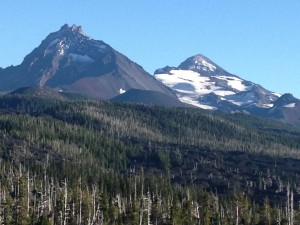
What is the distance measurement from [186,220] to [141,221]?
32.8 ft

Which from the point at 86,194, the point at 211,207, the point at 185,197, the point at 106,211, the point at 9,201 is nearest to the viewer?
the point at 9,201

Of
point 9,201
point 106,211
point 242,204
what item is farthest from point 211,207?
point 9,201

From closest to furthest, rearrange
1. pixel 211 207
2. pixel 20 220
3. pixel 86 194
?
1. pixel 20 220
2. pixel 86 194
3. pixel 211 207

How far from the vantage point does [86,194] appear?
542 ft

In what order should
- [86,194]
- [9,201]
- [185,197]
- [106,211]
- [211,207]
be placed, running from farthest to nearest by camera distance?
[185,197], [211,207], [86,194], [106,211], [9,201]

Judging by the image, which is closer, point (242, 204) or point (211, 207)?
point (242, 204)

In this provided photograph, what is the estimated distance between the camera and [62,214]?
150 m

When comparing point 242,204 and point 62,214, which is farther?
point 242,204

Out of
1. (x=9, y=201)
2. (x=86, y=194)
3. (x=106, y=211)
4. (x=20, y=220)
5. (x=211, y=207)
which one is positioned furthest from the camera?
(x=211, y=207)

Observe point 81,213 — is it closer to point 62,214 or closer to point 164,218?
point 62,214

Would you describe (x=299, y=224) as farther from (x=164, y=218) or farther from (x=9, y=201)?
(x=9, y=201)

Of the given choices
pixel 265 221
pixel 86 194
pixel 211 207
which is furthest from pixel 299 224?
pixel 86 194

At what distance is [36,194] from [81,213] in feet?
108

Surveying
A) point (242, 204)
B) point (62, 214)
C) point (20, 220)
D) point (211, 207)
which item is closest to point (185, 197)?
point (211, 207)
